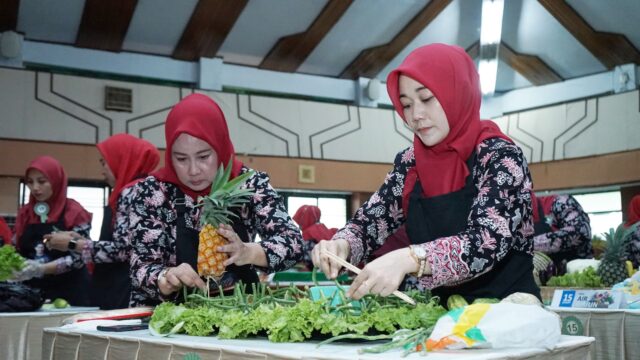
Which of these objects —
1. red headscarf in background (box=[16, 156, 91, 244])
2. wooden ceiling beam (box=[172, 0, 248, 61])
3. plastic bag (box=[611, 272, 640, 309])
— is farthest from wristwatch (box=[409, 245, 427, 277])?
wooden ceiling beam (box=[172, 0, 248, 61])

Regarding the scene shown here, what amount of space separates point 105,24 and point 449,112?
30.4 ft

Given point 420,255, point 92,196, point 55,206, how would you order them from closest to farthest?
point 420,255, point 55,206, point 92,196

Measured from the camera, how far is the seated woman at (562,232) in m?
5.48

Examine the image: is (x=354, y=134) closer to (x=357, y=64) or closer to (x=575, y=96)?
(x=357, y=64)

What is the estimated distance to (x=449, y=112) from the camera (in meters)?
1.90

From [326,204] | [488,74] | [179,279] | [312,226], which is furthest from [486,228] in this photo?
[488,74]

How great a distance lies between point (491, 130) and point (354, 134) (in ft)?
36.0

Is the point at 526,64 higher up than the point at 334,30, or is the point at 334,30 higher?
the point at 334,30

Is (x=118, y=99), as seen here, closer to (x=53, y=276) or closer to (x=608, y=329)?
(x=53, y=276)

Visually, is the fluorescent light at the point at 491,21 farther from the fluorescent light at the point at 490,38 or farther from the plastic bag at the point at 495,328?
the plastic bag at the point at 495,328

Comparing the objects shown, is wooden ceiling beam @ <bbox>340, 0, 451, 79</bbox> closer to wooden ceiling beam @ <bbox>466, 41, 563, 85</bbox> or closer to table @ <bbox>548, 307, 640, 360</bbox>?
wooden ceiling beam @ <bbox>466, 41, 563, 85</bbox>

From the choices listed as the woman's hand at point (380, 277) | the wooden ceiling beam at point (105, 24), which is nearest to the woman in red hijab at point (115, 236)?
the woman's hand at point (380, 277)

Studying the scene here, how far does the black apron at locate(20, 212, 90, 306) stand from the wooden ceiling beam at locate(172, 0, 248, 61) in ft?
19.7

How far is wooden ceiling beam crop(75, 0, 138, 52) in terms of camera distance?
9844 mm
